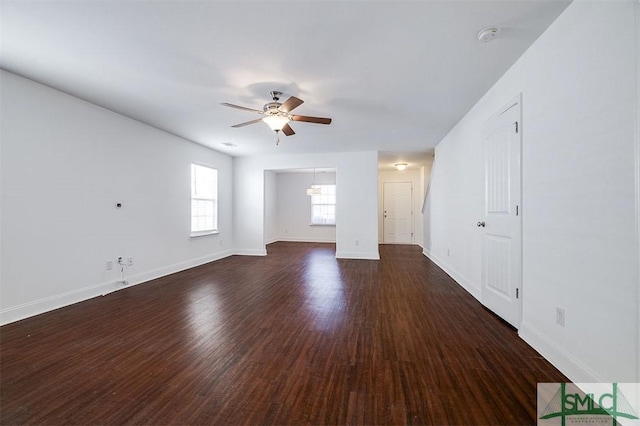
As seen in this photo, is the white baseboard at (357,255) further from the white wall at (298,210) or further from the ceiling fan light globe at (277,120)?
the ceiling fan light globe at (277,120)

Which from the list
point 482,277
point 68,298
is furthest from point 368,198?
point 68,298

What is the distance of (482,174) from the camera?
312 cm

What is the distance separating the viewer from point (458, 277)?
161 inches

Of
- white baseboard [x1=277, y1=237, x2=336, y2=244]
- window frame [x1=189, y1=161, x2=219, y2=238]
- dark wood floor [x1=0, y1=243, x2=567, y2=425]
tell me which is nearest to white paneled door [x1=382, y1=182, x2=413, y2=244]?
white baseboard [x1=277, y1=237, x2=336, y2=244]

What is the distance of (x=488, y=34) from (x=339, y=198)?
4.42 meters

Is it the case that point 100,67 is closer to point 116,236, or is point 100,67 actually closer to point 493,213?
point 116,236

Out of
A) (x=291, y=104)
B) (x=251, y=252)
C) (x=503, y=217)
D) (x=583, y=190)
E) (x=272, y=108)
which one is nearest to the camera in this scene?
(x=583, y=190)

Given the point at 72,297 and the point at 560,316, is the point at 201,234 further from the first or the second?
the point at 560,316

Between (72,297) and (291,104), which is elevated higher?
(291,104)

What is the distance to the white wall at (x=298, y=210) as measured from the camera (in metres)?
9.09

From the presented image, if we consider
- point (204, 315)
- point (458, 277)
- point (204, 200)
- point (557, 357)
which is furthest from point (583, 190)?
point (204, 200)

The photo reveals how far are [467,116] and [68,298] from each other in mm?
5778

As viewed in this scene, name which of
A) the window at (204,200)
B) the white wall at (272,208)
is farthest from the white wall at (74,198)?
the white wall at (272,208)

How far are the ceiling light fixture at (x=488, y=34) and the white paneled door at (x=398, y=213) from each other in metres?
6.70
